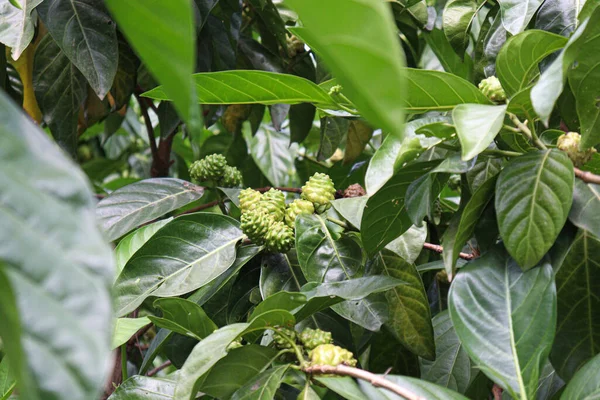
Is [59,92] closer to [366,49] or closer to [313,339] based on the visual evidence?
[313,339]

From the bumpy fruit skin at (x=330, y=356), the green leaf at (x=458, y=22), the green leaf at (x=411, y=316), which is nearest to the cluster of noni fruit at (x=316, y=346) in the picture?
the bumpy fruit skin at (x=330, y=356)

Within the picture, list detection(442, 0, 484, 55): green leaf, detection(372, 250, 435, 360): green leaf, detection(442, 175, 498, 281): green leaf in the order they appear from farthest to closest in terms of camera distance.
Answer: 1. detection(442, 0, 484, 55): green leaf
2. detection(372, 250, 435, 360): green leaf
3. detection(442, 175, 498, 281): green leaf

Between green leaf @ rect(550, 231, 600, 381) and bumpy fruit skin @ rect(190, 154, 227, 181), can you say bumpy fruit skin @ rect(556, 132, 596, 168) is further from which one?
bumpy fruit skin @ rect(190, 154, 227, 181)

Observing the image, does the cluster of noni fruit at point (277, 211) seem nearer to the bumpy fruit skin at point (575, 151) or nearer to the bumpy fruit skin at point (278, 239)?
the bumpy fruit skin at point (278, 239)

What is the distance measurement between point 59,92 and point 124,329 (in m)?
0.46

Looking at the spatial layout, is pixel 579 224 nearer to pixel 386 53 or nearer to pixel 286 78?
pixel 286 78

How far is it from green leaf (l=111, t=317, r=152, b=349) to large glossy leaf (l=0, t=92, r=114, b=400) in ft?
1.59

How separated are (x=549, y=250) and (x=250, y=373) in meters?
0.28

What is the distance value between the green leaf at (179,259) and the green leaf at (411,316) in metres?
0.18

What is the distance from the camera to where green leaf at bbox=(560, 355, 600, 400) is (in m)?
0.54

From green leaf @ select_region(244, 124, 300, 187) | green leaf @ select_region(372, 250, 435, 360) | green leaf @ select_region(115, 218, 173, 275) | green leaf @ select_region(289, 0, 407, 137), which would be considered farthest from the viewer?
green leaf @ select_region(244, 124, 300, 187)

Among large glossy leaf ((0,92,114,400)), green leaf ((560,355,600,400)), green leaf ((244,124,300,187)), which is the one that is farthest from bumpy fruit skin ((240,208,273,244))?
green leaf ((244,124,300,187))

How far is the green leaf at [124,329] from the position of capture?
0.72m

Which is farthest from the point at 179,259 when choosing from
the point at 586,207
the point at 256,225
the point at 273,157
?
the point at 273,157
